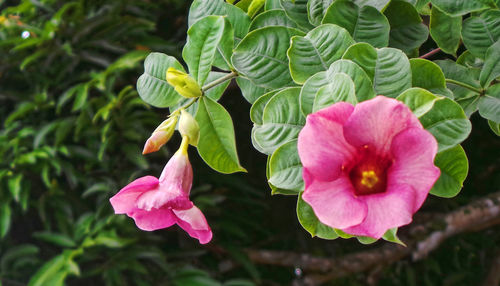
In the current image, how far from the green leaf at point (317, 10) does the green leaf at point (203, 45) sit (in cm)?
6

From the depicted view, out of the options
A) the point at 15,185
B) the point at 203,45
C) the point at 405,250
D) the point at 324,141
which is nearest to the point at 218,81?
the point at 203,45

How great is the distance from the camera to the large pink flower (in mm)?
295

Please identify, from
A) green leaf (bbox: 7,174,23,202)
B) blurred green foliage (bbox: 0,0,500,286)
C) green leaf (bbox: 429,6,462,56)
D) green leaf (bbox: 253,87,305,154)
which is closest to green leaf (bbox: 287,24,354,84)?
green leaf (bbox: 253,87,305,154)

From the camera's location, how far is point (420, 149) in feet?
0.73

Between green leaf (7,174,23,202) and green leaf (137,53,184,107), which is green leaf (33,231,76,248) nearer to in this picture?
green leaf (7,174,23,202)

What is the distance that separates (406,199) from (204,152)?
0.16m

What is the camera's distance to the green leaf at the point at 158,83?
371 mm

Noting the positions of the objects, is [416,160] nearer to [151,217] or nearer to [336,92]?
[336,92]

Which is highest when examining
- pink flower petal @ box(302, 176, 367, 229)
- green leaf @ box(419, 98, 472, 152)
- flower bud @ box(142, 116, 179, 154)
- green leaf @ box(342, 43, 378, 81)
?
green leaf @ box(342, 43, 378, 81)

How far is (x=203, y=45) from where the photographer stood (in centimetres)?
34

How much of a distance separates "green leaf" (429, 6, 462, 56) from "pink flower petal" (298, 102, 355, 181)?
20 centimetres

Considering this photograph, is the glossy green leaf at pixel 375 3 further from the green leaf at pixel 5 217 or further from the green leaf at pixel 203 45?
the green leaf at pixel 5 217

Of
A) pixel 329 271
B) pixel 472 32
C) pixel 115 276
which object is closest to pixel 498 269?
pixel 329 271

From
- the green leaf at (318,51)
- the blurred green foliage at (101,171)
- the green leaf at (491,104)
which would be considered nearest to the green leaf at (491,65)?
the green leaf at (491,104)
